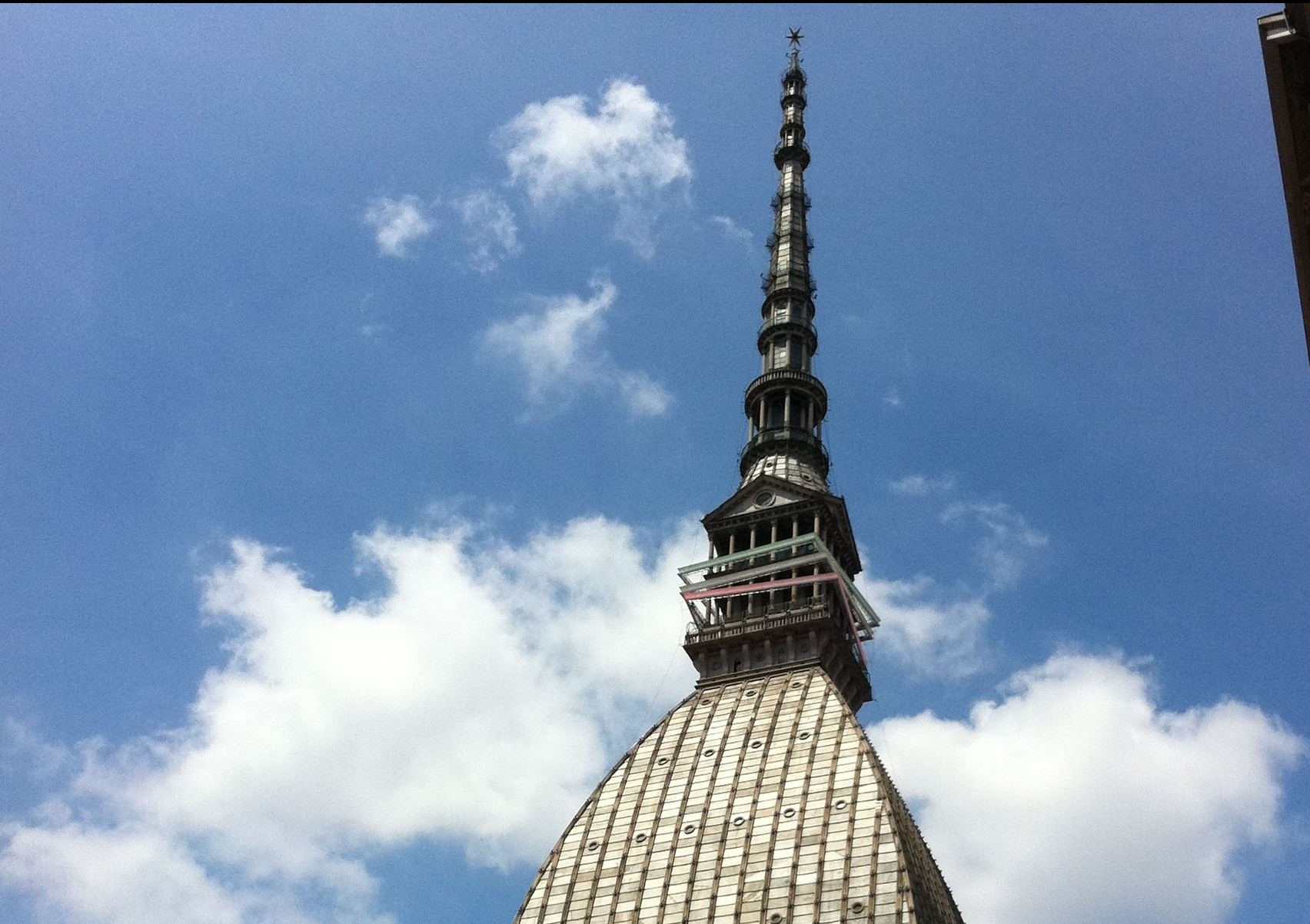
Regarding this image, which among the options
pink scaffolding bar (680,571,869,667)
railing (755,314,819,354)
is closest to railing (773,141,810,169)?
railing (755,314,819,354)

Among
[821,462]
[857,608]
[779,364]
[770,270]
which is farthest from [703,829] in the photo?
[770,270]

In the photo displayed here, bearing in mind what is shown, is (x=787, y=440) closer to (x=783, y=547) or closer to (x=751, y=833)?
(x=783, y=547)

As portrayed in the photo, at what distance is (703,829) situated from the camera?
71.1 meters

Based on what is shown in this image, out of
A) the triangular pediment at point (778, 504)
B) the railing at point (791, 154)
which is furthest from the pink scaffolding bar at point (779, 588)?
the railing at point (791, 154)

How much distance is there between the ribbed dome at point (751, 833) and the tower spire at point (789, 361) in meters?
21.5

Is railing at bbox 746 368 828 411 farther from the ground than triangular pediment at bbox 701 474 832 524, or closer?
farther from the ground

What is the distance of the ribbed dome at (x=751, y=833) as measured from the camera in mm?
64875

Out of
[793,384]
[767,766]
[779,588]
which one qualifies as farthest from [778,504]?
[767,766]

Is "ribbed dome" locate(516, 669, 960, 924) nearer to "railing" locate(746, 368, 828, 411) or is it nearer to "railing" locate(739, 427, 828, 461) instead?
"railing" locate(739, 427, 828, 461)

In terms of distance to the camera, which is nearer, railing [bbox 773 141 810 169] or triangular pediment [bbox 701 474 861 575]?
triangular pediment [bbox 701 474 861 575]

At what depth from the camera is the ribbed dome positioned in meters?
64.9

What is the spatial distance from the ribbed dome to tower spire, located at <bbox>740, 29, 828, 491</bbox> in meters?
21.5

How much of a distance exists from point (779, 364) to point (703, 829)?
1685 inches

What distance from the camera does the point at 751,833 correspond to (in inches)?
2734
